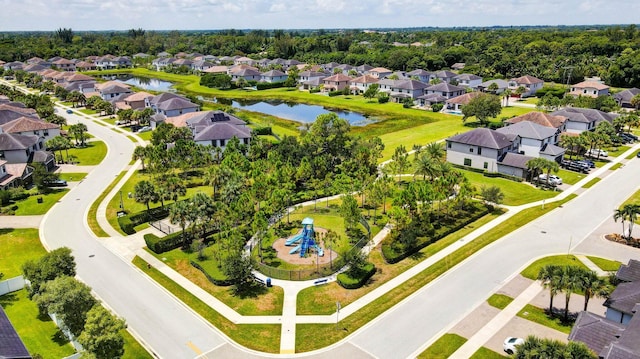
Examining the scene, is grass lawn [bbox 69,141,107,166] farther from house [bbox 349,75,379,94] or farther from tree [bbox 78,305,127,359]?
house [bbox 349,75,379,94]

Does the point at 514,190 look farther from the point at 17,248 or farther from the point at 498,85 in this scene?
the point at 498,85

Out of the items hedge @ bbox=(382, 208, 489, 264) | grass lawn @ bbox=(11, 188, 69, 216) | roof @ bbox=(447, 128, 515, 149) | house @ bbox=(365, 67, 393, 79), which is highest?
house @ bbox=(365, 67, 393, 79)

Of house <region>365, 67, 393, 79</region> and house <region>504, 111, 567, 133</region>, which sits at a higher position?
house <region>365, 67, 393, 79</region>

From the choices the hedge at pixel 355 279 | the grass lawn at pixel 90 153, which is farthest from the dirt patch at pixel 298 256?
the grass lawn at pixel 90 153

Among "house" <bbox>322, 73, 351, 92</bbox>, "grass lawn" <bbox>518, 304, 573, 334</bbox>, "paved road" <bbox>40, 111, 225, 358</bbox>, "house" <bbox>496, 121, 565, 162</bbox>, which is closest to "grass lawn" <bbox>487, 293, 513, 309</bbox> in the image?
"grass lawn" <bbox>518, 304, 573, 334</bbox>

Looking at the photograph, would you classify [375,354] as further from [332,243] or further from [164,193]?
[164,193]

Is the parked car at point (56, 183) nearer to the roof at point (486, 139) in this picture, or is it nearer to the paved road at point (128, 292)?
the paved road at point (128, 292)

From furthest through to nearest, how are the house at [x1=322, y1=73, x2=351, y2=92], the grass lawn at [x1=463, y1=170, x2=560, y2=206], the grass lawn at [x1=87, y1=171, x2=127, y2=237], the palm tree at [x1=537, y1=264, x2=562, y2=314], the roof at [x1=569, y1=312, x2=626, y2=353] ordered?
the house at [x1=322, y1=73, x2=351, y2=92] < the grass lawn at [x1=463, y1=170, x2=560, y2=206] < the grass lawn at [x1=87, y1=171, x2=127, y2=237] < the palm tree at [x1=537, y1=264, x2=562, y2=314] < the roof at [x1=569, y1=312, x2=626, y2=353]
